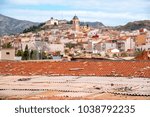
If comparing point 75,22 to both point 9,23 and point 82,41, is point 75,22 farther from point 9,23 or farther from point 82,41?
point 82,41

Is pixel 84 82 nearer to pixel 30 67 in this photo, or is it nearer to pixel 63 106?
pixel 30 67

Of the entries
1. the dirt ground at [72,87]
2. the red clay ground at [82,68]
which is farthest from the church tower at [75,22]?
the dirt ground at [72,87]

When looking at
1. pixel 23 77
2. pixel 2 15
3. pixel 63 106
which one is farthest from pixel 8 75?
pixel 63 106

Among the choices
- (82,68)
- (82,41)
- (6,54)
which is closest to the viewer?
(82,68)

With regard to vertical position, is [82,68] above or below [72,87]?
above

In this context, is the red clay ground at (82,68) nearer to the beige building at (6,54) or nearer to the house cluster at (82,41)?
the beige building at (6,54)

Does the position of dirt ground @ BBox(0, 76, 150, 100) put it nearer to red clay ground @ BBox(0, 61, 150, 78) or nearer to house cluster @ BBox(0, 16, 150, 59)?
red clay ground @ BBox(0, 61, 150, 78)

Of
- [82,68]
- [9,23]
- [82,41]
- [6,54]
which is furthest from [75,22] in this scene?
[82,41]
